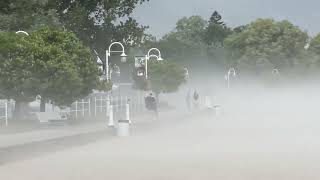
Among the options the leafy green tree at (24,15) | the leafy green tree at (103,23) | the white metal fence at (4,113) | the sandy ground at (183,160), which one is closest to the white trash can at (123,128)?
the sandy ground at (183,160)

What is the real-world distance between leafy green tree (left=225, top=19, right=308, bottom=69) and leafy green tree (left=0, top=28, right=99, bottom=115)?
236 feet

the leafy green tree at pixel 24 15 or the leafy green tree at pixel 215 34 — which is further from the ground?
the leafy green tree at pixel 215 34

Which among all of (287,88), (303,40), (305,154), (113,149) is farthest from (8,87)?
(303,40)

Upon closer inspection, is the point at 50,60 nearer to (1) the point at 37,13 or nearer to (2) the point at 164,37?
(1) the point at 37,13

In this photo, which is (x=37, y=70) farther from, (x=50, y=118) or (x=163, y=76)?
(x=163, y=76)

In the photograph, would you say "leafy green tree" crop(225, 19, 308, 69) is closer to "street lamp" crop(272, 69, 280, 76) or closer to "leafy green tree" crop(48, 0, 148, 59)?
"street lamp" crop(272, 69, 280, 76)

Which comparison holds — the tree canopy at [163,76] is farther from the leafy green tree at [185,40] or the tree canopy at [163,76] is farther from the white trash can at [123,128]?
the leafy green tree at [185,40]

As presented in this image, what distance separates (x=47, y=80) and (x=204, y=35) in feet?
400

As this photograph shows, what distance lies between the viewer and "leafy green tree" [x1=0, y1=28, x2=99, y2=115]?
110 ft

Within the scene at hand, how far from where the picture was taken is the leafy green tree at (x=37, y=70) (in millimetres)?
33469

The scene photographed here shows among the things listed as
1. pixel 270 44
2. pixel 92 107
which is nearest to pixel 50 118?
pixel 92 107

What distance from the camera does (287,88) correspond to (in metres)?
104

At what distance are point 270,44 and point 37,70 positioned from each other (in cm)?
7809

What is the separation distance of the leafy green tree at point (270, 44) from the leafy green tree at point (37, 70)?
236 feet
